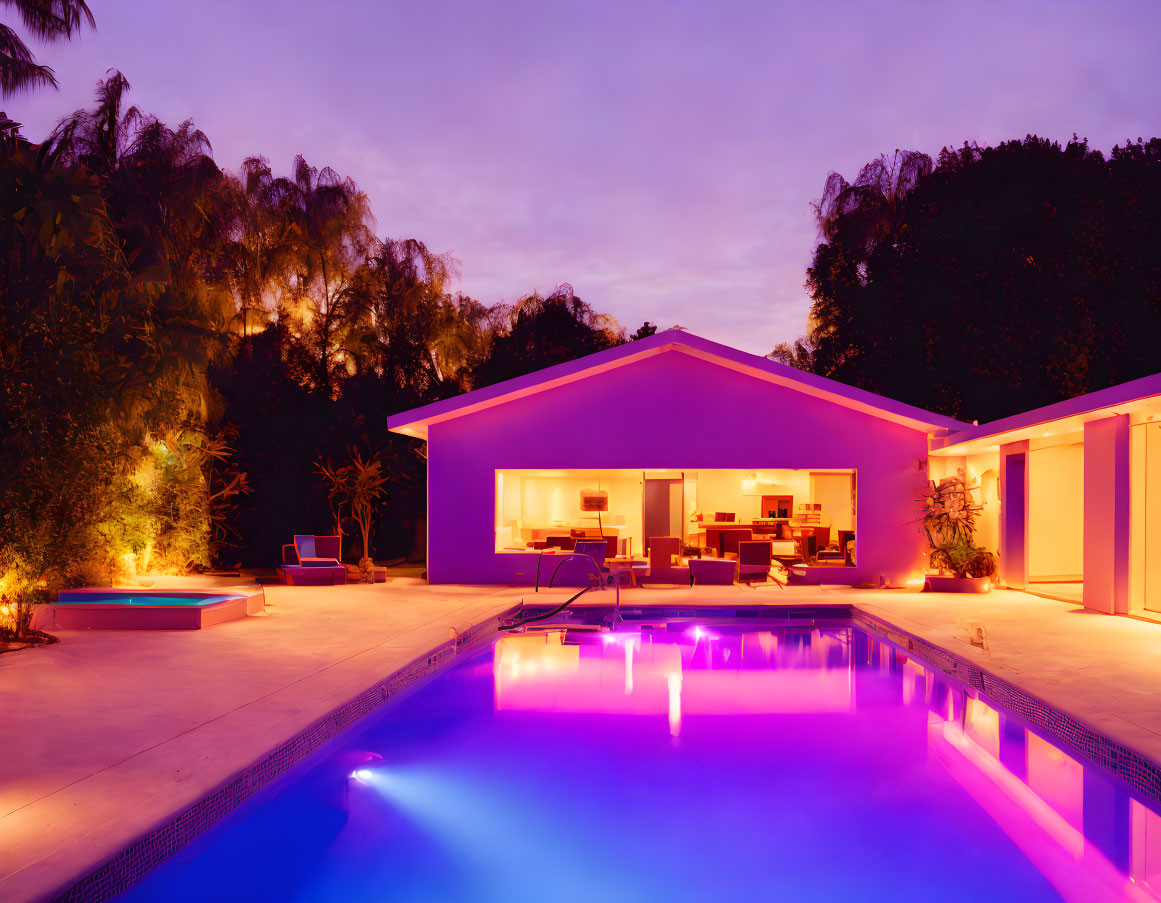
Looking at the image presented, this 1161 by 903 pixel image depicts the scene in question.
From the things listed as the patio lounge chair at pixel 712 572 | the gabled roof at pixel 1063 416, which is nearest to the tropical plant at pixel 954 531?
the gabled roof at pixel 1063 416

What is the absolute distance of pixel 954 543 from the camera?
47.6ft

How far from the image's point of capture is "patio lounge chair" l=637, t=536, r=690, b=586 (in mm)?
15094

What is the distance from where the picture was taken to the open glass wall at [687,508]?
19.5 meters

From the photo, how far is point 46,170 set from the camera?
9188 mm

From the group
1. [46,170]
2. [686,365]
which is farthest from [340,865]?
[686,365]

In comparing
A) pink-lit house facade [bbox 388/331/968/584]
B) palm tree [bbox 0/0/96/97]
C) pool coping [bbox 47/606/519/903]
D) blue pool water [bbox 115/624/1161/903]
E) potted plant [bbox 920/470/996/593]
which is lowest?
blue pool water [bbox 115/624/1161/903]

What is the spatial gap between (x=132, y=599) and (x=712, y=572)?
28.6 feet

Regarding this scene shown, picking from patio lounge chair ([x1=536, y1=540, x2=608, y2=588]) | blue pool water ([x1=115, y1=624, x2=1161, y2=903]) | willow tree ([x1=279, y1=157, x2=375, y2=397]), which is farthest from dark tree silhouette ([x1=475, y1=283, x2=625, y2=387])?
blue pool water ([x1=115, y1=624, x2=1161, y2=903])

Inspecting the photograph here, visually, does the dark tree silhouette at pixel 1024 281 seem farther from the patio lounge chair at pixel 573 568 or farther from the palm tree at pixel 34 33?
the palm tree at pixel 34 33

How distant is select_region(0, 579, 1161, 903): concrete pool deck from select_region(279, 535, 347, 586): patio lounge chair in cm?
235

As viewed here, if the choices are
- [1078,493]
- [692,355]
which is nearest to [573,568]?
[692,355]

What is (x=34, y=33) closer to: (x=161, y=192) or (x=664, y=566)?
(x=161, y=192)

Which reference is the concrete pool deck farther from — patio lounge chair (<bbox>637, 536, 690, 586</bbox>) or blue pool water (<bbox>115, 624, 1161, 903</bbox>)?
patio lounge chair (<bbox>637, 536, 690, 586</bbox>)

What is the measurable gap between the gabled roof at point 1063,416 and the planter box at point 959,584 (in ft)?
7.01
